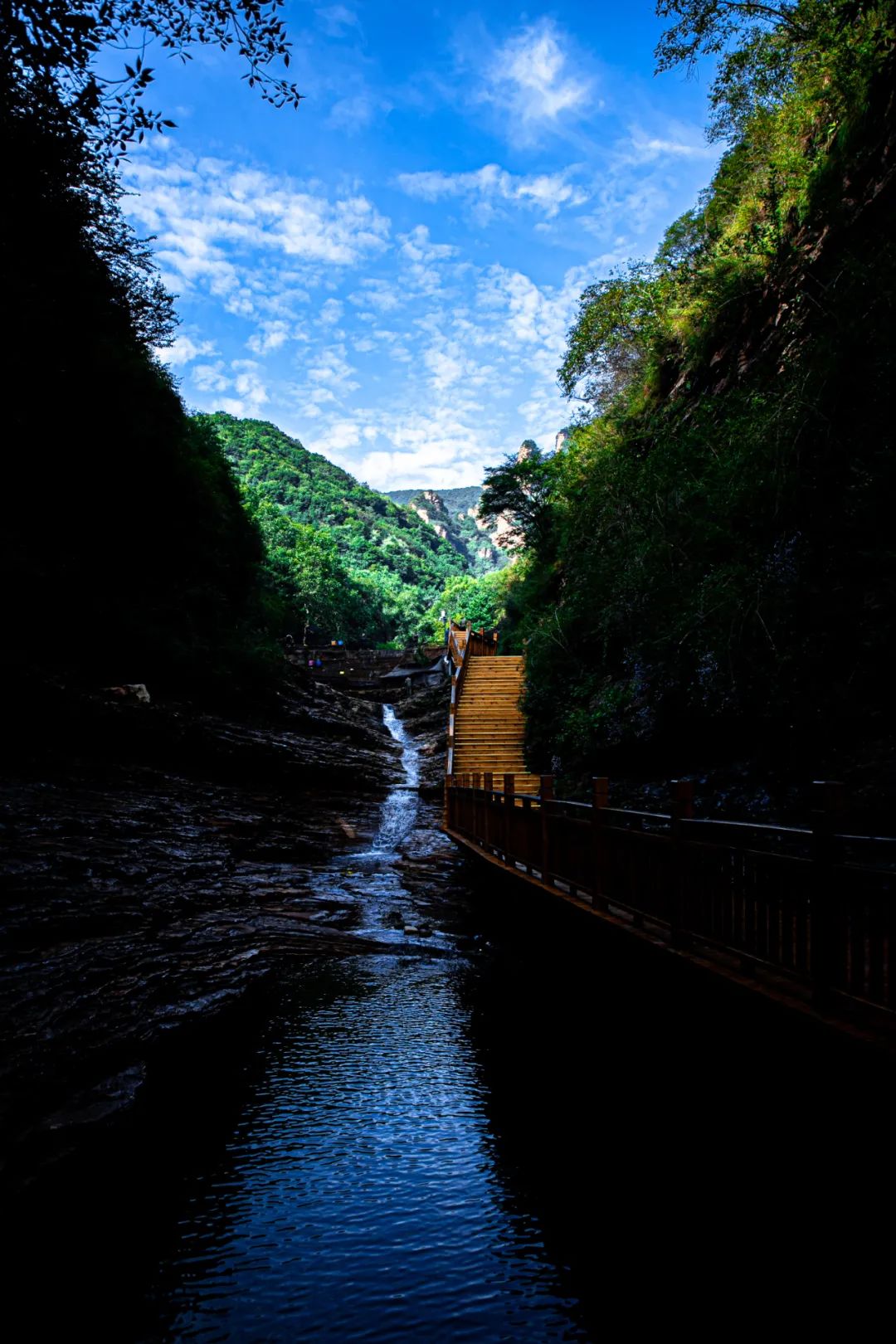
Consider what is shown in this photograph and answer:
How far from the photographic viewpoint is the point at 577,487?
20344 mm

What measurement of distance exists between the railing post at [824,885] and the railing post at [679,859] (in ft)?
4.10

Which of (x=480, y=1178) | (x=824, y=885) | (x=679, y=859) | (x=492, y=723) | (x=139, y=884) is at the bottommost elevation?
(x=480, y=1178)

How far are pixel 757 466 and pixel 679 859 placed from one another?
7.77m

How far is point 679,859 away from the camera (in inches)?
191

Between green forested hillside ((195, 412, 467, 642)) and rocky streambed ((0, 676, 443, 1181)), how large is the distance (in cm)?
1837

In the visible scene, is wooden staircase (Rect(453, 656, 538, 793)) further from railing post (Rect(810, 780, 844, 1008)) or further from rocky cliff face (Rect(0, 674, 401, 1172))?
railing post (Rect(810, 780, 844, 1008))

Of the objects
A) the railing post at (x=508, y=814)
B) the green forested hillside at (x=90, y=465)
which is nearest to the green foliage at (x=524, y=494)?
the green forested hillside at (x=90, y=465)

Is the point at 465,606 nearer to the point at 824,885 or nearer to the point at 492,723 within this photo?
the point at 492,723

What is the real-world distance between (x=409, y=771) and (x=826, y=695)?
14.7 meters

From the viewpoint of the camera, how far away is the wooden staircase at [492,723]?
62.7ft

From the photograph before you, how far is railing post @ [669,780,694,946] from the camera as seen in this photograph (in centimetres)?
475

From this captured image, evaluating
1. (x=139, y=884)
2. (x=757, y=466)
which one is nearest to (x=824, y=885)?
(x=139, y=884)

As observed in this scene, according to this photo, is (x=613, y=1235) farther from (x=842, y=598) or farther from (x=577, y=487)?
(x=577, y=487)

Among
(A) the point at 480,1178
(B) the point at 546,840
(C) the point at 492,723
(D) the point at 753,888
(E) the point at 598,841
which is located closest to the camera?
(A) the point at 480,1178
